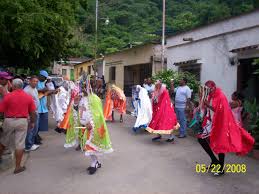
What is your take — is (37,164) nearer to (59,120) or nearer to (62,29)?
(59,120)

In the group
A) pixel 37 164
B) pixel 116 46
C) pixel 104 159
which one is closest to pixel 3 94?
pixel 37 164

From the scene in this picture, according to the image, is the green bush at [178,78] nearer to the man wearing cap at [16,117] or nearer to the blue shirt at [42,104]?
the blue shirt at [42,104]

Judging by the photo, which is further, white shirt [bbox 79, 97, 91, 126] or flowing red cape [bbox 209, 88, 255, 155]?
white shirt [bbox 79, 97, 91, 126]

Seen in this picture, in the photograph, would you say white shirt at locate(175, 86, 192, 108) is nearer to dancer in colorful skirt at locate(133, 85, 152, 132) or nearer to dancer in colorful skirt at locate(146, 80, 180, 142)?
dancer in colorful skirt at locate(146, 80, 180, 142)

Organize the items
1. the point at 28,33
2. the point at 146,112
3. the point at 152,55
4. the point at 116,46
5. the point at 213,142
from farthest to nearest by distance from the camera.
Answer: the point at 116,46 → the point at 152,55 → the point at 146,112 → the point at 28,33 → the point at 213,142

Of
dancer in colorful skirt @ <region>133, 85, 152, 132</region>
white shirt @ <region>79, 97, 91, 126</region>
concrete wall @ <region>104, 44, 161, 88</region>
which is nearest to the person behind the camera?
white shirt @ <region>79, 97, 91, 126</region>

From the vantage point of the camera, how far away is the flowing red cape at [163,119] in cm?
1031

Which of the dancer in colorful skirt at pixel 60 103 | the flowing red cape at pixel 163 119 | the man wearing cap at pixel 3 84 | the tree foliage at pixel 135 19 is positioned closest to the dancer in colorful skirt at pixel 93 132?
the man wearing cap at pixel 3 84

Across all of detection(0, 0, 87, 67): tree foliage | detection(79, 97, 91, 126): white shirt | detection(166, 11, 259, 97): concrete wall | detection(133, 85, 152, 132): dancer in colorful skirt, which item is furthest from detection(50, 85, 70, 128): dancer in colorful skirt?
detection(166, 11, 259, 97): concrete wall

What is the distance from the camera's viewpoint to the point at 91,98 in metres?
7.67

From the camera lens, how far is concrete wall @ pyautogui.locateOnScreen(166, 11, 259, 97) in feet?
43.4

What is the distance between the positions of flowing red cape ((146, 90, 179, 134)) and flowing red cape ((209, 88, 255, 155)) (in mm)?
3152

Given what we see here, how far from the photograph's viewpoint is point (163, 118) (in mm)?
10375

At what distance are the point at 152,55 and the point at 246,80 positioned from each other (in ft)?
33.0
